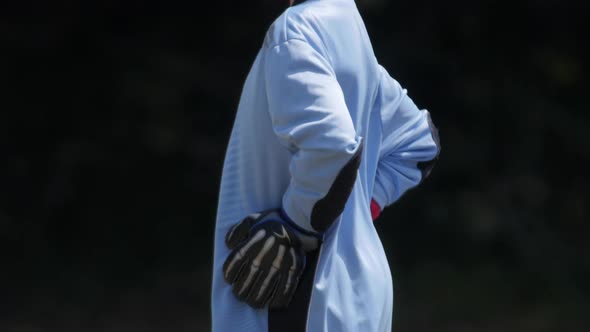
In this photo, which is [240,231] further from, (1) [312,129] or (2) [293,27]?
(2) [293,27]

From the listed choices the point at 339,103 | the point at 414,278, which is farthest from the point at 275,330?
the point at 414,278

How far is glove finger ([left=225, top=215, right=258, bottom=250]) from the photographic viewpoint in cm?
206

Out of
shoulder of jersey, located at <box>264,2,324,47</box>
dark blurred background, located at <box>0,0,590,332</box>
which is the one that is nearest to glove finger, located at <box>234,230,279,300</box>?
shoulder of jersey, located at <box>264,2,324,47</box>

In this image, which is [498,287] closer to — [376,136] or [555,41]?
[555,41]

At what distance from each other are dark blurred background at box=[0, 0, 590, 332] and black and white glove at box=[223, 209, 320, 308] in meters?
4.08

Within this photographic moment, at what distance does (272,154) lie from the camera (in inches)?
82.7

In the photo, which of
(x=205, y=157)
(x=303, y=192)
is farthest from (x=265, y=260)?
(x=205, y=157)

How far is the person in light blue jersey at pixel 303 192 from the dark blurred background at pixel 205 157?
4.01m

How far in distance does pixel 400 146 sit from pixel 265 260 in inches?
20.3

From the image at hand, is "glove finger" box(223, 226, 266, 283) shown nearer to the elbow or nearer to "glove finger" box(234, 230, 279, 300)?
"glove finger" box(234, 230, 279, 300)

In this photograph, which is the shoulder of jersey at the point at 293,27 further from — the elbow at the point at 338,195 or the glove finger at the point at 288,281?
the glove finger at the point at 288,281

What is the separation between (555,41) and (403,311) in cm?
189

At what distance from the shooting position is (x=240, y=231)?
2066 mm

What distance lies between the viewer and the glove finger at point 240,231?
6.75 feet
